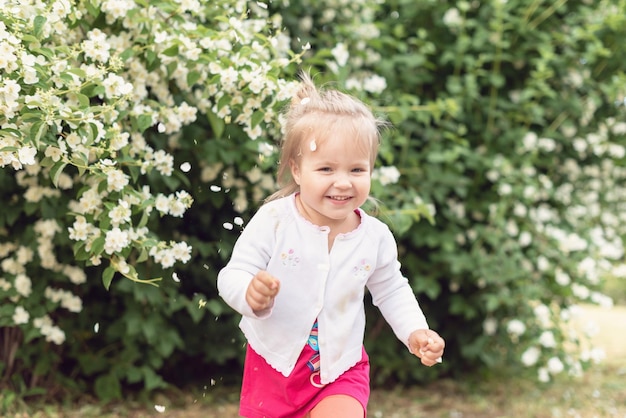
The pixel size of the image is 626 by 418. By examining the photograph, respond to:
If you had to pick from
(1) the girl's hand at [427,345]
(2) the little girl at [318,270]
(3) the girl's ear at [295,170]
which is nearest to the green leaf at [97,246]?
(2) the little girl at [318,270]

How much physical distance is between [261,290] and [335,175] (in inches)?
13.8

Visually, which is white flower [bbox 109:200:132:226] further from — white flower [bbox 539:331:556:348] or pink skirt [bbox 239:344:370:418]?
white flower [bbox 539:331:556:348]

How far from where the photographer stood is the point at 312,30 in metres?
3.87

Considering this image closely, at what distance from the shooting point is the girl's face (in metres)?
1.96

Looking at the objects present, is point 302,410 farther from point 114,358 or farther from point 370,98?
point 370,98

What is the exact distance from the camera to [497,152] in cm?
413

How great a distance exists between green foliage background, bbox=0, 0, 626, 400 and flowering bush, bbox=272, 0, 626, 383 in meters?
0.01

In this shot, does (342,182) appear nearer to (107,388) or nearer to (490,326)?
(107,388)

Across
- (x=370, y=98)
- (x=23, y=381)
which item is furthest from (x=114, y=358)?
(x=370, y=98)

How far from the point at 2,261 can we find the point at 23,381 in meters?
0.62

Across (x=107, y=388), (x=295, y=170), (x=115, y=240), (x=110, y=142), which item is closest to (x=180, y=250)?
(x=115, y=240)

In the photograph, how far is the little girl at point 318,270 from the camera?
198 centimetres

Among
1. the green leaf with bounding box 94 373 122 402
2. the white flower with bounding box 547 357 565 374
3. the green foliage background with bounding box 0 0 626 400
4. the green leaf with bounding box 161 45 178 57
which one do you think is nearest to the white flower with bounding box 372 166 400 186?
the green foliage background with bounding box 0 0 626 400

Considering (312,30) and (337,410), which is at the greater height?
(337,410)
